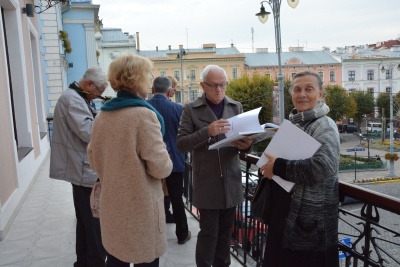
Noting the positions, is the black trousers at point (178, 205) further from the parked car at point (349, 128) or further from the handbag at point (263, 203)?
the parked car at point (349, 128)

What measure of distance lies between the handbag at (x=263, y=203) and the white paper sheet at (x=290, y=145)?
0.19 m

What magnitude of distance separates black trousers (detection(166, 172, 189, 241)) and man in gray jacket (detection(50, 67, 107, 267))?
99 centimetres

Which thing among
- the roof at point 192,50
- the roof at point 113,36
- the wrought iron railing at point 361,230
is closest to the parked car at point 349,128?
the roof at point 192,50

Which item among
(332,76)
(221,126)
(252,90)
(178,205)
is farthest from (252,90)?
(221,126)

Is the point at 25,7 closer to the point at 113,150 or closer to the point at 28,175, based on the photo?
the point at 28,175

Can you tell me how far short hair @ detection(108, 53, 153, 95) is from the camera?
6.67ft

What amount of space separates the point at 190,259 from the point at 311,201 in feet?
6.04

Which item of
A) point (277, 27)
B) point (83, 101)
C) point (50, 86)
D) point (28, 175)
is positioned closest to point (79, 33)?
point (50, 86)

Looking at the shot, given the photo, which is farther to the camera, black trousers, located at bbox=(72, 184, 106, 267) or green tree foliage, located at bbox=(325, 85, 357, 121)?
green tree foliage, located at bbox=(325, 85, 357, 121)

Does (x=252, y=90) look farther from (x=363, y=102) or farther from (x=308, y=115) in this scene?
(x=308, y=115)

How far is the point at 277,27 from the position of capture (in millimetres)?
11984

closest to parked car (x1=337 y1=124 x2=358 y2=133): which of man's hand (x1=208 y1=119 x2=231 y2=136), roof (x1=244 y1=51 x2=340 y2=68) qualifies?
roof (x1=244 y1=51 x2=340 y2=68)

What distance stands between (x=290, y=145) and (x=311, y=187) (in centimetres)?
24

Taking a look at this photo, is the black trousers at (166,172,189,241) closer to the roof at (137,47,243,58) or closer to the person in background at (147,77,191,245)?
the person in background at (147,77,191,245)
